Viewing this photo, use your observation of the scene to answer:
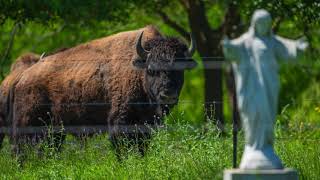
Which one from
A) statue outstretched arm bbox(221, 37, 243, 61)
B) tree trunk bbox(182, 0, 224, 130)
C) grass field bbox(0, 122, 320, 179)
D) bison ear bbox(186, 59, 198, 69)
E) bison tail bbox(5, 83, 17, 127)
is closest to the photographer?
statue outstretched arm bbox(221, 37, 243, 61)

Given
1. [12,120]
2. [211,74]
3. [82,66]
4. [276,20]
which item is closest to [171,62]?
[82,66]

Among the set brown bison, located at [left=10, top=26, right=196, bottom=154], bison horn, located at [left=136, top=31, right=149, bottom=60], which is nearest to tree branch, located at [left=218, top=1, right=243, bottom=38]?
brown bison, located at [left=10, top=26, right=196, bottom=154]

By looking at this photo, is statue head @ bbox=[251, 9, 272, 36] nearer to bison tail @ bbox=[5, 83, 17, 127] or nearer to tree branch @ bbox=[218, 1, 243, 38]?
bison tail @ bbox=[5, 83, 17, 127]

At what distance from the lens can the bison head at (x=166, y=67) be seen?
1470 centimetres

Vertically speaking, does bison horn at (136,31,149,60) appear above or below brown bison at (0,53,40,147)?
above

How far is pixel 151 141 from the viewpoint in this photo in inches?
509

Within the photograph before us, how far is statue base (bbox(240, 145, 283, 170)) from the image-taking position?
10266 millimetres

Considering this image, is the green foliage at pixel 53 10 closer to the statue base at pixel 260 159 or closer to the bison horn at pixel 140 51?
the bison horn at pixel 140 51

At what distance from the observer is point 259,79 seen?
33.6ft

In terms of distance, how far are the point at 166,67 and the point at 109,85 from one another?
1.16 m

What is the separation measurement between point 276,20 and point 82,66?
18.0 feet

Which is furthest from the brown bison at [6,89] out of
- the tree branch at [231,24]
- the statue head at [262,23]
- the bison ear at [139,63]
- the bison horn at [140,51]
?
the statue head at [262,23]

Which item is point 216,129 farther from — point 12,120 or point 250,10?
point 250,10

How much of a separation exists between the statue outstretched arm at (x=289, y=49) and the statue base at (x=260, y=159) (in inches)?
31.1
